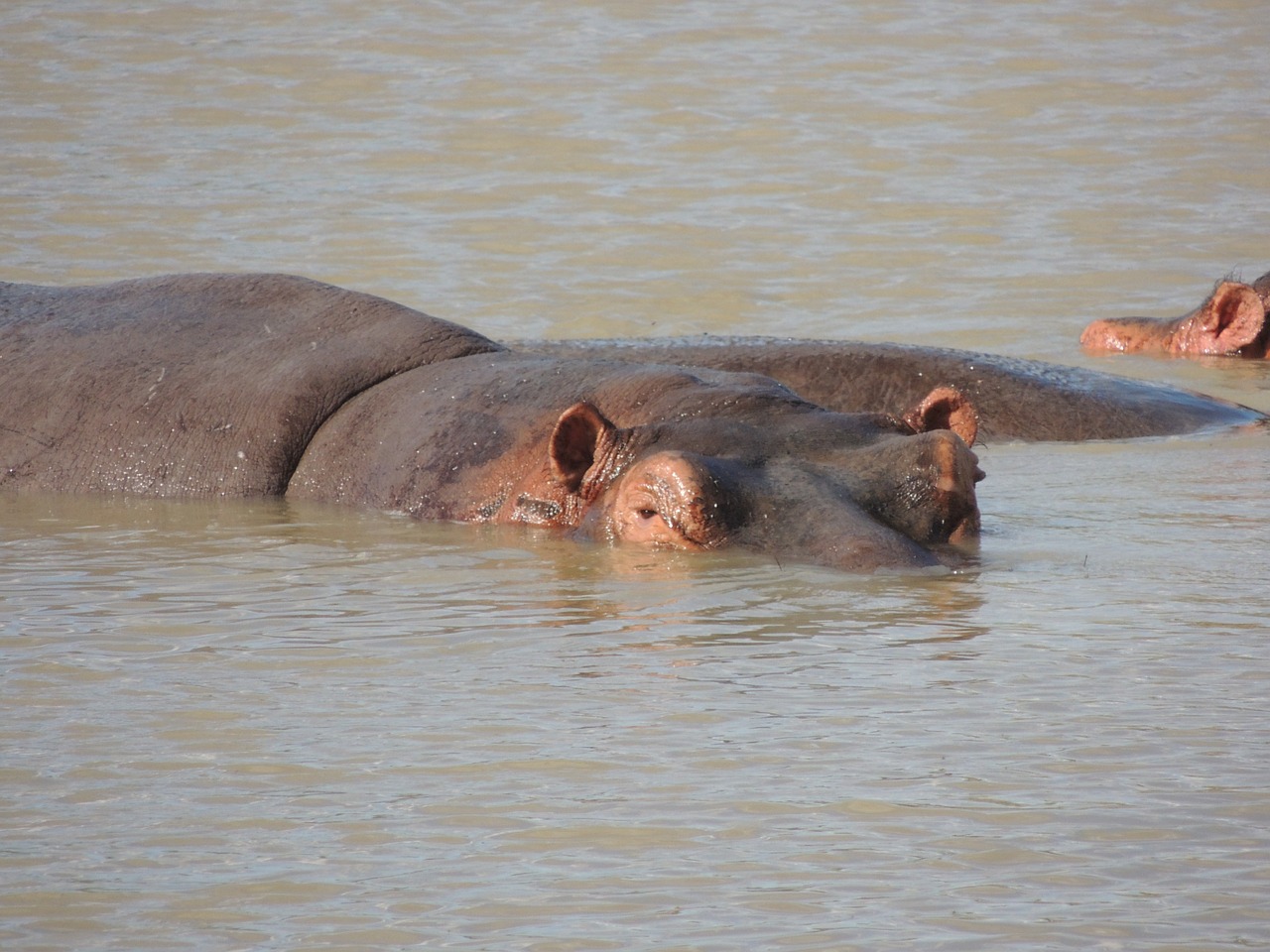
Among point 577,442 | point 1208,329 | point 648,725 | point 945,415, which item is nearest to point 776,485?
point 577,442

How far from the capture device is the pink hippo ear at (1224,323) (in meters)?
10.7

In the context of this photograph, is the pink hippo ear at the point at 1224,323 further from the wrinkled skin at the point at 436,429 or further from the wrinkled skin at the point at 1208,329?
the wrinkled skin at the point at 436,429

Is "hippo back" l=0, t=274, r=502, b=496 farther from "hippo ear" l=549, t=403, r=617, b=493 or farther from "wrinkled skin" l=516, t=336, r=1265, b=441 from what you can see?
"wrinkled skin" l=516, t=336, r=1265, b=441

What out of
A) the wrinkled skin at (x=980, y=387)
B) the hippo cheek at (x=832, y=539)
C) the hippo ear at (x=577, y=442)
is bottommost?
the wrinkled skin at (x=980, y=387)

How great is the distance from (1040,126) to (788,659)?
1468cm

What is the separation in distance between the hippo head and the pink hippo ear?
5506mm

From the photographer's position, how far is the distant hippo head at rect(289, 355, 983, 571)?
5.23m

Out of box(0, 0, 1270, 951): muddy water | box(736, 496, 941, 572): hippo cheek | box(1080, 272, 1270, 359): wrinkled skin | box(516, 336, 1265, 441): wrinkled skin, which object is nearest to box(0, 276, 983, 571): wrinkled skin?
box(736, 496, 941, 572): hippo cheek

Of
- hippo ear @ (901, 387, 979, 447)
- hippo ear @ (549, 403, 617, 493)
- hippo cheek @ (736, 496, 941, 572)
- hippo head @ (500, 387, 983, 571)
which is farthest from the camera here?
hippo ear @ (901, 387, 979, 447)

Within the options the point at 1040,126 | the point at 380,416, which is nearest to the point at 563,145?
the point at 1040,126

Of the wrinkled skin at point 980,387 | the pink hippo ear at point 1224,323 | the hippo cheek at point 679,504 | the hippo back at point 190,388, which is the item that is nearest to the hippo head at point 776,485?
the hippo cheek at point 679,504

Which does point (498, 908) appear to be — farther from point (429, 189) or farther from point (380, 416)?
point (429, 189)

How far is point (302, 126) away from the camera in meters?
18.4

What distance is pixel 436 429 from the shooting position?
20.1 feet
